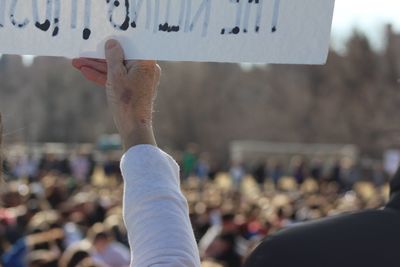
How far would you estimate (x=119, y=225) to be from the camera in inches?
387

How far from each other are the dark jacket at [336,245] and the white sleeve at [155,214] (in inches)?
9.4

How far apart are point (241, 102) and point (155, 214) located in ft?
160

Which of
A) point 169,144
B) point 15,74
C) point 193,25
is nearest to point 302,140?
point 169,144

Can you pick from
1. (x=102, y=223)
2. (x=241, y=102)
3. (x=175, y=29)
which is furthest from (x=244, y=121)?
(x=175, y=29)

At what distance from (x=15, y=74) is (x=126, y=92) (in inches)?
1965

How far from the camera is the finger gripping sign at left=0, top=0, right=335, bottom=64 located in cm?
191

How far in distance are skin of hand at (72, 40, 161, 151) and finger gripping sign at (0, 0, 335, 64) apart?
0.03 meters

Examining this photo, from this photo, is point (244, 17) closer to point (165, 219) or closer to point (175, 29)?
point (175, 29)

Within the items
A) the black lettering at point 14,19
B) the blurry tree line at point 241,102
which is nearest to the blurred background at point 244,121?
the blurry tree line at point 241,102

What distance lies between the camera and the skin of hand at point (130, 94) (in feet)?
6.11

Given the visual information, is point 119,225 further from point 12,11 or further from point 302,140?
point 302,140

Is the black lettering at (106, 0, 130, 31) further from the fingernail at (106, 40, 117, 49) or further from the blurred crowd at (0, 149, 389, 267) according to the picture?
the blurred crowd at (0, 149, 389, 267)

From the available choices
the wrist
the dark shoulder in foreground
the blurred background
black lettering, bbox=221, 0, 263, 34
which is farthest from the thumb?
the blurred background

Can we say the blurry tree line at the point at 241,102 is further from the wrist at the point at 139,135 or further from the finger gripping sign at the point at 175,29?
the wrist at the point at 139,135
